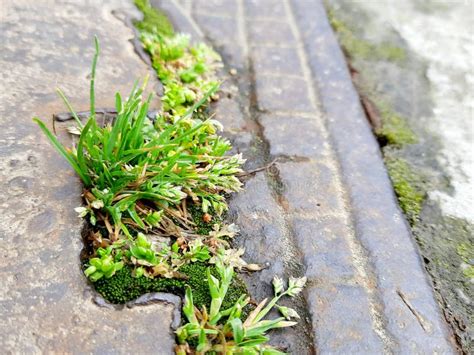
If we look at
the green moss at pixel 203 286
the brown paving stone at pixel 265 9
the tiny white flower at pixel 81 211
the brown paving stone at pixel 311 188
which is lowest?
the brown paving stone at pixel 265 9

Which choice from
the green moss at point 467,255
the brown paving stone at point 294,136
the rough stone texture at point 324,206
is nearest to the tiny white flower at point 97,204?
the rough stone texture at point 324,206

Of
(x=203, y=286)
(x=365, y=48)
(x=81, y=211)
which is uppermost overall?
(x=81, y=211)

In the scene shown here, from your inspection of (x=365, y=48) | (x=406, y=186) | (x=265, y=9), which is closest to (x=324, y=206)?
(x=406, y=186)

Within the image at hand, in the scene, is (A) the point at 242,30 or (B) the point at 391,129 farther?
(A) the point at 242,30

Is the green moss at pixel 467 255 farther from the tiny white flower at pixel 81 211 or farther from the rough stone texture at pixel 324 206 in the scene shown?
the tiny white flower at pixel 81 211

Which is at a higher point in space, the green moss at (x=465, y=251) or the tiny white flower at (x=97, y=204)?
the tiny white flower at (x=97, y=204)

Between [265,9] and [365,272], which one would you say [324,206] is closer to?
[365,272]
